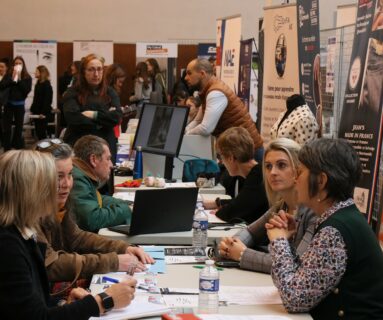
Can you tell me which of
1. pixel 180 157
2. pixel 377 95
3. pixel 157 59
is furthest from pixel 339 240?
pixel 157 59

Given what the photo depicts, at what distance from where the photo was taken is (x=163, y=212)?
12.1 feet

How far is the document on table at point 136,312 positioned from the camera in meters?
2.37

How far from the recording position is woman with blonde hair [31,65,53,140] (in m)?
13.7

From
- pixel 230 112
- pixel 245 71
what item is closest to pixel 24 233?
pixel 230 112

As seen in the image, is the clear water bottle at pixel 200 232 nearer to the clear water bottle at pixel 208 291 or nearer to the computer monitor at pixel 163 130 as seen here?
the clear water bottle at pixel 208 291

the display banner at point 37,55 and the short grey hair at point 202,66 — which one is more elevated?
the display banner at point 37,55

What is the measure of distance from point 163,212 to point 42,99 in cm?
1057

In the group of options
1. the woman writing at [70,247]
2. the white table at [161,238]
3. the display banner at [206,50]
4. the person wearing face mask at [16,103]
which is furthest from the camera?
the display banner at [206,50]

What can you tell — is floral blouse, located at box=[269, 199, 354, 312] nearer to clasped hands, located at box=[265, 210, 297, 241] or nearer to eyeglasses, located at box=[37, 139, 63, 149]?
clasped hands, located at box=[265, 210, 297, 241]

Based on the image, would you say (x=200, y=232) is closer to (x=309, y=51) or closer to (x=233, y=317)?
(x=233, y=317)

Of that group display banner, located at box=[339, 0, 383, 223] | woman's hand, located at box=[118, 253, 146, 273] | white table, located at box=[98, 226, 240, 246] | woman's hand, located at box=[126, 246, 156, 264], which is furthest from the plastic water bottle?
woman's hand, located at box=[118, 253, 146, 273]

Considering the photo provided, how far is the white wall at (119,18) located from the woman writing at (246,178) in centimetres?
1079

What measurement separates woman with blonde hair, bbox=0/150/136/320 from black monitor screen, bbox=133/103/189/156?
11.2 feet

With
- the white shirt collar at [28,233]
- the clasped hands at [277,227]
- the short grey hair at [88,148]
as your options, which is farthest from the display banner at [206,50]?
the white shirt collar at [28,233]
